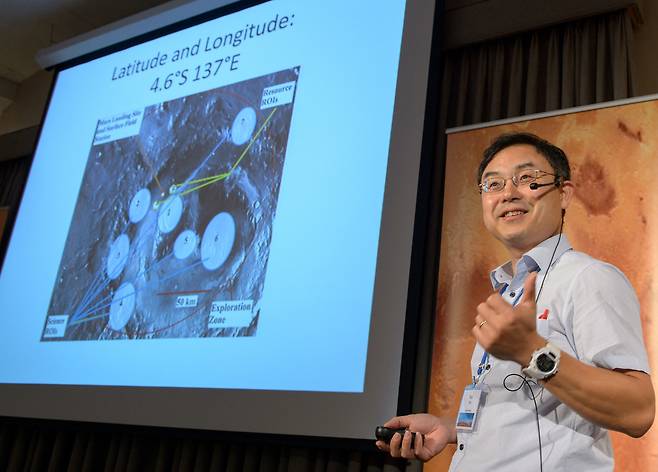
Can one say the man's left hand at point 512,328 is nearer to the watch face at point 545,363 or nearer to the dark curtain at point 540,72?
the watch face at point 545,363

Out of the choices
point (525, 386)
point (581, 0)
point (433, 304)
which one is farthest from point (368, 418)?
point (581, 0)

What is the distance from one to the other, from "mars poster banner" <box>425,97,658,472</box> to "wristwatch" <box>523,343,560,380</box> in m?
0.84

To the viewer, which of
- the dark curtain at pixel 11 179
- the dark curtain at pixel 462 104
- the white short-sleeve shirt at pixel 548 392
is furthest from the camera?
the dark curtain at pixel 11 179

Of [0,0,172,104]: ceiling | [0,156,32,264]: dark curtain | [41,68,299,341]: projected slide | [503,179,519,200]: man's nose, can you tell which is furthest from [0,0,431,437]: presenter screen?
[0,156,32,264]: dark curtain

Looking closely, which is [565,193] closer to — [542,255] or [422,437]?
[542,255]

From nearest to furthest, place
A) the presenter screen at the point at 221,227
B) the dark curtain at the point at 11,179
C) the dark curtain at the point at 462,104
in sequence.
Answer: the presenter screen at the point at 221,227
the dark curtain at the point at 462,104
the dark curtain at the point at 11,179

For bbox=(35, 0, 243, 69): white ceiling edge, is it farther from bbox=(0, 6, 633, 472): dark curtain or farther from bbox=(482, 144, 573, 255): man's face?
bbox=(482, 144, 573, 255): man's face

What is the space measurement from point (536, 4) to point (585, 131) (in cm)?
73

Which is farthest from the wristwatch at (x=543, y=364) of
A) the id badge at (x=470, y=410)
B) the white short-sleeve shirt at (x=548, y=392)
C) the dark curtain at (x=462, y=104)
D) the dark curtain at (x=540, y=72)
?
the dark curtain at (x=540, y=72)

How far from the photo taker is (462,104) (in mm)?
2924

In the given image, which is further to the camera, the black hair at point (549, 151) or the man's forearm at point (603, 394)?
the black hair at point (549, 151)

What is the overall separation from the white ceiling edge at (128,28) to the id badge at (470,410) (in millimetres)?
2240

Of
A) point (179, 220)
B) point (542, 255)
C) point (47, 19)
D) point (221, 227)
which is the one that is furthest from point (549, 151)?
point (47, 19)

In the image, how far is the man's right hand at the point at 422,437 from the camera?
5.00ft
